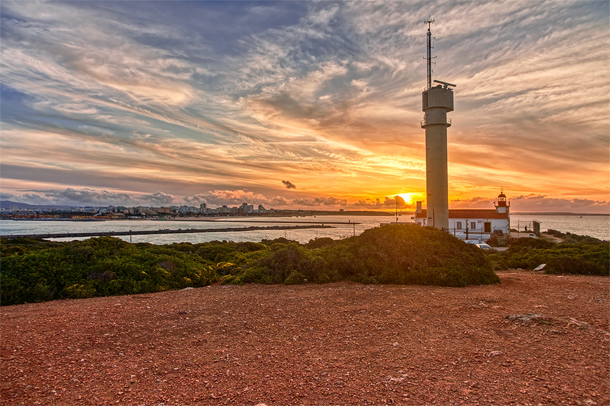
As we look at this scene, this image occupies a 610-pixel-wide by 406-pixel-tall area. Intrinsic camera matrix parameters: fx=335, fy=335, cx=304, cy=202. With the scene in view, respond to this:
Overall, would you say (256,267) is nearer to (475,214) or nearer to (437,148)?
(437,148)

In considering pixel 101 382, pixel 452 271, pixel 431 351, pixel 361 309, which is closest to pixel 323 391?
pixel 431 351

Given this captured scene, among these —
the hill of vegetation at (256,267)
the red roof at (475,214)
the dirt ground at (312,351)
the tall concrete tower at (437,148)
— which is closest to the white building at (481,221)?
the red roof at (475,214)

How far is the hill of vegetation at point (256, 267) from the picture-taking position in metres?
9.79

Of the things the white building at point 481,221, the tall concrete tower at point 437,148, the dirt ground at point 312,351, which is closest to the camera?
the dirt ground at point 312,351

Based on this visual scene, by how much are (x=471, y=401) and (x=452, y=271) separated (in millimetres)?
7370

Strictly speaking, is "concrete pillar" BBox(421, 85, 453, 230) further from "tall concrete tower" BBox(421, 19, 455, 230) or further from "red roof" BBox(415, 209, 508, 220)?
"red roof" BBox(415, 209, 508, 220)

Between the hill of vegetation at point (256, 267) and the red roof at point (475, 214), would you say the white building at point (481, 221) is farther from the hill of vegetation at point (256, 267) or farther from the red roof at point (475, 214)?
the hill of vegetation at point (256, 267)

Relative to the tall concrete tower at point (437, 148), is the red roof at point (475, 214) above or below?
below

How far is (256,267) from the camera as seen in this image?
12.1 metres

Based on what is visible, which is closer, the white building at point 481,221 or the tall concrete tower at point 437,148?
the tall concrete tower at point 437,148

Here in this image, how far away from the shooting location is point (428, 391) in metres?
3.87

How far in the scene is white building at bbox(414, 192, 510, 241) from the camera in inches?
1655

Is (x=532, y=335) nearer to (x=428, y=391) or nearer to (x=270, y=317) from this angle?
(x=428, y=391)

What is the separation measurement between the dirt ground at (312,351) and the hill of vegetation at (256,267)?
1525 millimetres
